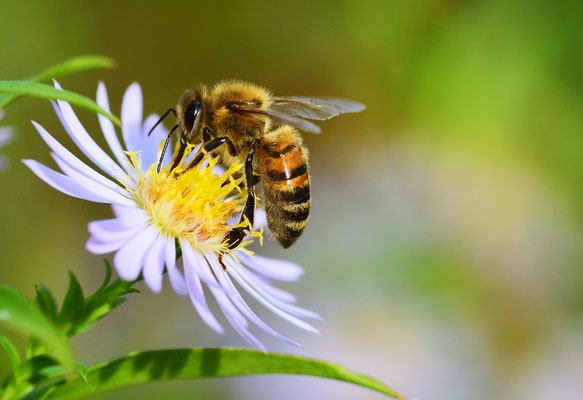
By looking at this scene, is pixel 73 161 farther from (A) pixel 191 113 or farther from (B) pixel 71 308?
(A) pixel 191 113

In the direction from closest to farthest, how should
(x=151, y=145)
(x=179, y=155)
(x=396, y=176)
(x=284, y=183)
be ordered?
(x=179, y=155) < (x=284, y=183) < (x=151, y=145) < (x=396, y=176)

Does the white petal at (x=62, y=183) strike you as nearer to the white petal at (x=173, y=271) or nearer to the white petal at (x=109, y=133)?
the white petal at (x=173, y=271)

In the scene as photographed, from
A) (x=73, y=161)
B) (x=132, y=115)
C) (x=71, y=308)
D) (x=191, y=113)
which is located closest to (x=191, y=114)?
(x=191, y=113)

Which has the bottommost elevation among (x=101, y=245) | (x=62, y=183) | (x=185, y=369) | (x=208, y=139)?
(x=185, y=369)

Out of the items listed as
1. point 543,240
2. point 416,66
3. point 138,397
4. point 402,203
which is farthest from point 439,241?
point 138,397

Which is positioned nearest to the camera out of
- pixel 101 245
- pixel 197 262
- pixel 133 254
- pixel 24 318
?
pixel 24 318

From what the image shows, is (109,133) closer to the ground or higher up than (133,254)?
higher up
